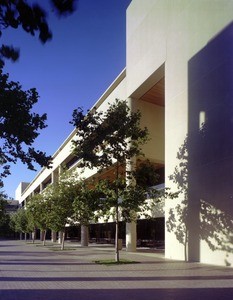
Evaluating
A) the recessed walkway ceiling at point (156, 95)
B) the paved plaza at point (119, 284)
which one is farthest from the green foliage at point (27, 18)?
the recessed walkway ceiling at point (156, 95)

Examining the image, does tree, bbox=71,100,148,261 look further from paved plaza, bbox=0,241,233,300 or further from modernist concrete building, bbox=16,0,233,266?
paved plaza, bbox=0,241,233,300

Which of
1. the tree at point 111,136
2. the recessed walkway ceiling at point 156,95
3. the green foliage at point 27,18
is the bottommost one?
the green foliage at point 27,18

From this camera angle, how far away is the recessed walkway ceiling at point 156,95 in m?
32.6

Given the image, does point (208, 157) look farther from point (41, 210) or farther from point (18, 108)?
point (41, 210)

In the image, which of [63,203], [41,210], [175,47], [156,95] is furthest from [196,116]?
[41,210]

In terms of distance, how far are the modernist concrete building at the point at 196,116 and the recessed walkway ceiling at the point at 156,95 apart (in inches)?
37.6

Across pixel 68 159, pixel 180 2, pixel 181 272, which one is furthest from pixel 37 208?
pixel 181 272

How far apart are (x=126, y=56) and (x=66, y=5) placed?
104ft

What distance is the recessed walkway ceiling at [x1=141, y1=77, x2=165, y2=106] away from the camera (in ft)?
107

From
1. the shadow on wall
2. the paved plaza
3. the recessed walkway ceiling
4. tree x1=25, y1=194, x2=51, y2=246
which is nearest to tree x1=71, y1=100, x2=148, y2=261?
the shadow on wall

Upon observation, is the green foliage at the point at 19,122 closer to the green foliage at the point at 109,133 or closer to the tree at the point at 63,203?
the green foliage at the point at 109,133

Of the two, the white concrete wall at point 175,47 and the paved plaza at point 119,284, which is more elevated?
the white concrete wall at point 175,47

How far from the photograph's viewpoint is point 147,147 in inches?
1362
